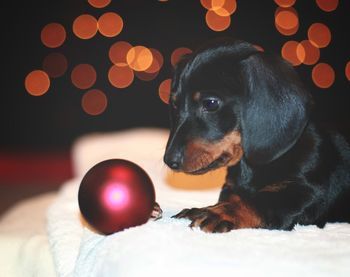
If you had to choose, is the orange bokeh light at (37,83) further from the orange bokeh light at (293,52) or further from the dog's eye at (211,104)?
the dog's eye at (211,104)

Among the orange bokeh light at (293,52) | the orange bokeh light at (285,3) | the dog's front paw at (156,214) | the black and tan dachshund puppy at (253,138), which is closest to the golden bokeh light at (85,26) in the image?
the orange bokeh light at (285,3)

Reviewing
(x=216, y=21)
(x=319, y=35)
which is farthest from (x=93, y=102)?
(x=319, y=35)

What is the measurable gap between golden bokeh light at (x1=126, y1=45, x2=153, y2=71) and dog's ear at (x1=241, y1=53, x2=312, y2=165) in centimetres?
438

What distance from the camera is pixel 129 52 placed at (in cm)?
642

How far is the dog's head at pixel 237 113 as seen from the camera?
5.99ft

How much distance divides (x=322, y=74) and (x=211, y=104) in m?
3.40

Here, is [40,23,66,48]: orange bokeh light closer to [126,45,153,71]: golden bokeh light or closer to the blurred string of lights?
the blurred string of lights

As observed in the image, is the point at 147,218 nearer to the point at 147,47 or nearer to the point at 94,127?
the point at 147,47

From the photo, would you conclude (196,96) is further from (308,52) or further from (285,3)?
(308,52)

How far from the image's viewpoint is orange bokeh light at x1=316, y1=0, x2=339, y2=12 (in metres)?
4.87

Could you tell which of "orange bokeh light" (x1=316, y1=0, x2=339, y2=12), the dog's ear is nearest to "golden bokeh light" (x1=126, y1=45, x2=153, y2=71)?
"orange bokeh light" (x1=316, y1=0, x2=339, y2=12)

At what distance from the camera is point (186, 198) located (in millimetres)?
2232

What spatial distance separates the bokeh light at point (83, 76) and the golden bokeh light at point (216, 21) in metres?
1.65

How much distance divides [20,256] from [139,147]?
4.85ft
